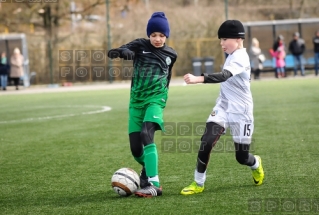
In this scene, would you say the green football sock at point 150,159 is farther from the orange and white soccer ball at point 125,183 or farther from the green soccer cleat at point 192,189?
the green soccer cleat at point 192,189

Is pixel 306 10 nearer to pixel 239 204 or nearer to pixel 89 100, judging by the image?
pixel 89 100

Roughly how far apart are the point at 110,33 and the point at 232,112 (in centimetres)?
Answer: 2621

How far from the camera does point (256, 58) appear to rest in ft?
102

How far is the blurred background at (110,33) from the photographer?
114ft

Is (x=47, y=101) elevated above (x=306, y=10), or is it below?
below

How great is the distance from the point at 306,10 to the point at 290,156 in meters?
38.6

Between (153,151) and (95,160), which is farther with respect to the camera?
(95,160)

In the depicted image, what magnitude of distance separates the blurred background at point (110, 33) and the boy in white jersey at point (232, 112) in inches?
1013

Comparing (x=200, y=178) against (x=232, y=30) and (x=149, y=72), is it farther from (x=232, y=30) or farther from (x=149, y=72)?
(x=232, y=30)

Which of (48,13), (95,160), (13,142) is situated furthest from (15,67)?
(95,160)

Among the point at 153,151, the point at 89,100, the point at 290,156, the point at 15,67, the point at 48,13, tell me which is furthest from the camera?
the point at 48,13

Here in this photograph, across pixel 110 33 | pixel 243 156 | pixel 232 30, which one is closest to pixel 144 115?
pixel 243 156

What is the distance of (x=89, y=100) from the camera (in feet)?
74.0

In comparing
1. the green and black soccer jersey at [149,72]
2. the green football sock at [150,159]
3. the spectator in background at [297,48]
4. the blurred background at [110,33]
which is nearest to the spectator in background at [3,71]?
the blurred background at [110,33]
